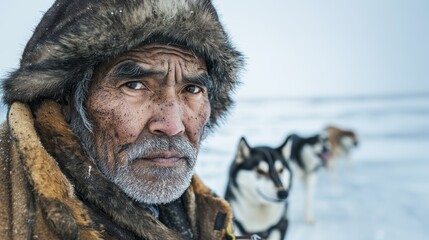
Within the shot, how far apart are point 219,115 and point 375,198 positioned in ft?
22.7

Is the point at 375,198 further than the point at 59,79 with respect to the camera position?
Yes

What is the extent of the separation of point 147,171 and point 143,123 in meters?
0.13

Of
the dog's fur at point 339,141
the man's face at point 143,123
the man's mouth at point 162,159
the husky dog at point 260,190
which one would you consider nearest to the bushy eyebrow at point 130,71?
the man's face at point 143,123

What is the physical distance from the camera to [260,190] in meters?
5.55

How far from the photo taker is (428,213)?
25.3 ft

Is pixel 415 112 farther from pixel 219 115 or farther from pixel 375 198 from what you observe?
pixel 219 115

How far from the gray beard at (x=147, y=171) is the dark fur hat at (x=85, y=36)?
14 cm

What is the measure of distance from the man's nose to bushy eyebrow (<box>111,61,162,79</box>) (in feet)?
0.32

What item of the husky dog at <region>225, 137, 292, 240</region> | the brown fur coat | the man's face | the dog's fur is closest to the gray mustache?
the man's face

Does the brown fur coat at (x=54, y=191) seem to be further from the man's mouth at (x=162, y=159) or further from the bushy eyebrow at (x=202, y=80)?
the bushy eyebrow at (x=202, y=80)

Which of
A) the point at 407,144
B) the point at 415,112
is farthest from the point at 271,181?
the point at 415,112

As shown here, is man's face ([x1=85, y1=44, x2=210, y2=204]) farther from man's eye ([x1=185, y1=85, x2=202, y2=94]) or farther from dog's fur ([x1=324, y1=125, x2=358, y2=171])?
dog's fur ([x1=324, y1=125, x2=358, y2=171])

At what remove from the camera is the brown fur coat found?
4.69 ft

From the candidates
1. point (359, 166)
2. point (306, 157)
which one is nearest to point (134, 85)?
point (306, 157)
